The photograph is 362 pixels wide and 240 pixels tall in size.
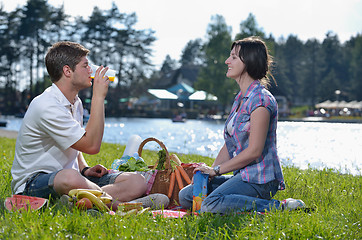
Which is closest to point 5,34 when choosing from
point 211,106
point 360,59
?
point 211,106

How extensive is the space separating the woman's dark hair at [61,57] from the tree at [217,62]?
46.4m

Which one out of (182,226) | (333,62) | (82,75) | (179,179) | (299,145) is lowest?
(299,145)

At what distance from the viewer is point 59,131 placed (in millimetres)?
3395

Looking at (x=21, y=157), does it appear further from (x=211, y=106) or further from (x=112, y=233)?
(x=211, y=106)

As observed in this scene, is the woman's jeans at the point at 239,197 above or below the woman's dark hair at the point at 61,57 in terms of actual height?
below

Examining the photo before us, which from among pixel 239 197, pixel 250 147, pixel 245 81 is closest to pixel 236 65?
pixel 245 81

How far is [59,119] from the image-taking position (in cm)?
338

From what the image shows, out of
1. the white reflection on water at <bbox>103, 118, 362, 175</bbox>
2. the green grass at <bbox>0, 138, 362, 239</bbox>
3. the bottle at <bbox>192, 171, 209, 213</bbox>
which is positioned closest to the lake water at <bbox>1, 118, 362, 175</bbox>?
the white reflection on water at <bbox>103, 118, 362, 175</bbox>

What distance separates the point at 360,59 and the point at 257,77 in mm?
66901

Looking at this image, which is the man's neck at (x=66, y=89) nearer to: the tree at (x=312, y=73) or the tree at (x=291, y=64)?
the tree at (x=312, y=73)

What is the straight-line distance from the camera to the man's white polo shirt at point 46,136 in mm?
3400

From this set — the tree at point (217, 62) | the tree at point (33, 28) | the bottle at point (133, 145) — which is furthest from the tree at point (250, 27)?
the bottle at point (133, 145)

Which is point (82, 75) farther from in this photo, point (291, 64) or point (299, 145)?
point (291, 64)

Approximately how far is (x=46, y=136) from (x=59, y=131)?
19 cm
